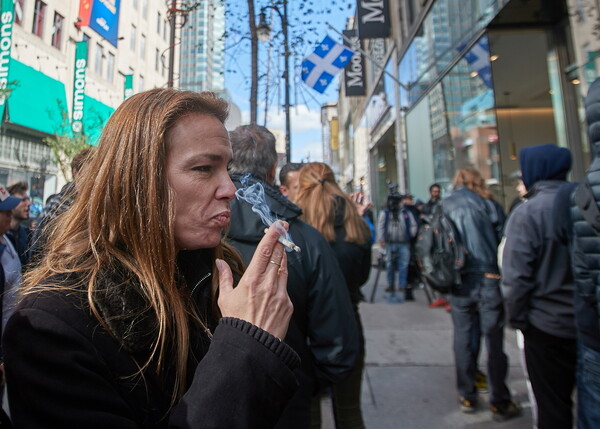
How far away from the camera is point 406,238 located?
766 centimetres

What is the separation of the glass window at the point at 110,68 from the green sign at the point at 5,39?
0.50 metres

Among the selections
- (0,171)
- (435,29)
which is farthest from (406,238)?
(435,29)

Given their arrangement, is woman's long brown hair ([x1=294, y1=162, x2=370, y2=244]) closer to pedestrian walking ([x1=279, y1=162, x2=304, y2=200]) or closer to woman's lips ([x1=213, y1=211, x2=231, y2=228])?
pedestrian walking ([x1=279, y1=162, x2=304, y2=200])

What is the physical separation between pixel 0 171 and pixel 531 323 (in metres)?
5.27

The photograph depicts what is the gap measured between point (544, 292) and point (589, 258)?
0.84 m

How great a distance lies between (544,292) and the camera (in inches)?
96.0

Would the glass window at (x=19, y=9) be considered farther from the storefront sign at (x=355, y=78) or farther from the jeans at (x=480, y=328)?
the storefront sign at (x=355, y=78)

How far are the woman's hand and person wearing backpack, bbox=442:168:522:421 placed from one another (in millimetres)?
2921

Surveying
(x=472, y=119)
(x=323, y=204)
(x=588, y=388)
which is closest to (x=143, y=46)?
(x=323, y=204)

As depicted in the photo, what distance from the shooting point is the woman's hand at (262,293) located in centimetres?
97

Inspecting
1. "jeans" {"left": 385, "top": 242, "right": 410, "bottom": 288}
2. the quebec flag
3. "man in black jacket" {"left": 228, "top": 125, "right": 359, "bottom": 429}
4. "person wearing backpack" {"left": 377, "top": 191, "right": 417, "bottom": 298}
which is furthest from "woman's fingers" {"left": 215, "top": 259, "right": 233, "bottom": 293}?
"jeans" {"left": 385, "top": 242, "right": 410, "bottom": 288}

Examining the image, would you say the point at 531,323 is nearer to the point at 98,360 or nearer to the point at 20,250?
the point at 98,360

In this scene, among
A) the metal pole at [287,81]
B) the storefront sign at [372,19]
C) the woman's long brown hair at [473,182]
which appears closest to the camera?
the woman's long brown hair at [473,182]

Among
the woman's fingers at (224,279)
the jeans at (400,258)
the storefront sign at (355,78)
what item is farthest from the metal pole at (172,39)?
the storefront sign at (355,78)
